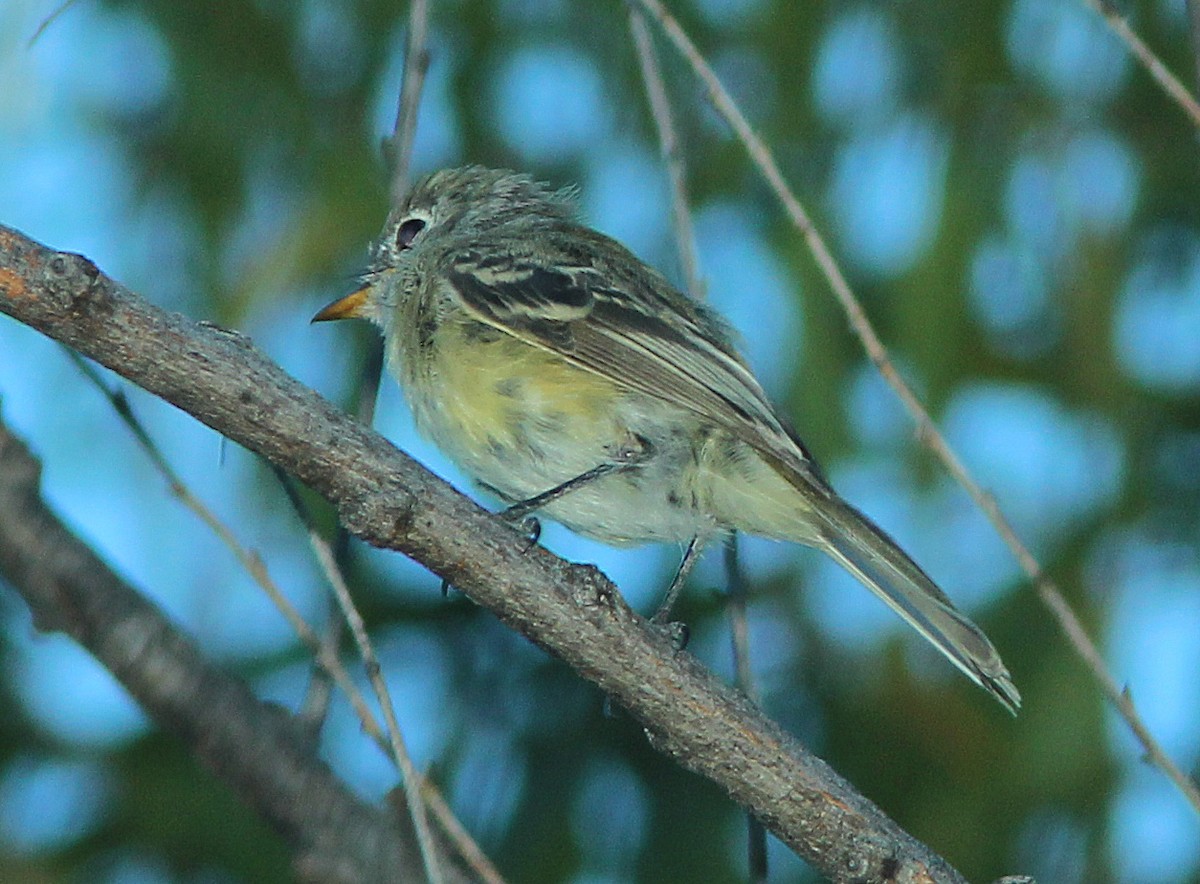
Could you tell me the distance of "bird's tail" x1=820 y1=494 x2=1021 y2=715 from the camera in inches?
128

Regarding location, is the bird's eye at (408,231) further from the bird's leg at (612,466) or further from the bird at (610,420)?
the bird's leg at (612,466)

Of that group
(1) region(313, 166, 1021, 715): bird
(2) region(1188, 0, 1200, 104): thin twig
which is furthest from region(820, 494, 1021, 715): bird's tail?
(2) region(1188, 0, 1200, 104): thin twig

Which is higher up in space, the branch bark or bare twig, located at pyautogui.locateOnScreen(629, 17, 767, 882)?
bare twig, located at pyautogui.locateOnScreen(629, 17, 767, 882)

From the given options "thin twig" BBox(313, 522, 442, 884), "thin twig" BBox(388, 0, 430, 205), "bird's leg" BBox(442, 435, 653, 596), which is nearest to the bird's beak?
"bird's leg" BBox(442, 435, 653, 596)

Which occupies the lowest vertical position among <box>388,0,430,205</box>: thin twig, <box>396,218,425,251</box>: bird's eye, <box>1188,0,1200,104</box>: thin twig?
<box>388,0,430,205</box>: thin twig

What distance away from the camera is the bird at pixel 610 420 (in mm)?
3537

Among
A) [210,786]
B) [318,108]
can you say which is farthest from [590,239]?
[210,786]

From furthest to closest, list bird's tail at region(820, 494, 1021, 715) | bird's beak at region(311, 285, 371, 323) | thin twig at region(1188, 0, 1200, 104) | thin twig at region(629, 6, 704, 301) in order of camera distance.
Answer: bird's beak at region(311, 285, 371, 323), bird's tail at region(820, 494, 1021, 715), thin twig at region(629, 6, 704, 301), thin twig at region(1188, 0, 1200, 104)

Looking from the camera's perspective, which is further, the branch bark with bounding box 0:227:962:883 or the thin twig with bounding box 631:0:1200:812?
the thin twig with bounding box 631:0:1200:812

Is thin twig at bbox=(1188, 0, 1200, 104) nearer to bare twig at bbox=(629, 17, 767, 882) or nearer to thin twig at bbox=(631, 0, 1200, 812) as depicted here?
thin twig at bbox=(631, 0, 1200, 812)

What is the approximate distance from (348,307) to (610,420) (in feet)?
3.06

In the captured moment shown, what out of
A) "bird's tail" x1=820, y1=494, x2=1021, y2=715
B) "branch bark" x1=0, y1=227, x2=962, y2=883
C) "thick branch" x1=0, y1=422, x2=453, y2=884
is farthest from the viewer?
"bird's tail" x1=820, y1=494, x2=1021, y2=715

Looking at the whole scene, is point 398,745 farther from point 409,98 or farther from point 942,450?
point 409,98

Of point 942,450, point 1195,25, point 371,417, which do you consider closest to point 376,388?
point 371,417
